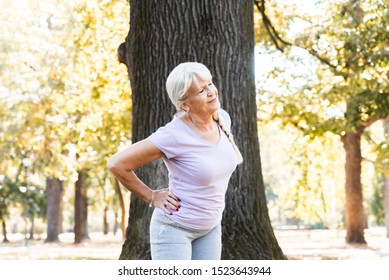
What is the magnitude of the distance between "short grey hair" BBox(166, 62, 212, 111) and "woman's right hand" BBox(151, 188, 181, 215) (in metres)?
0.45

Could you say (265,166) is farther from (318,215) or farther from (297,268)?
(297,268)

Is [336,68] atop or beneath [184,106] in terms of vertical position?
atop

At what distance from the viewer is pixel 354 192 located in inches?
688

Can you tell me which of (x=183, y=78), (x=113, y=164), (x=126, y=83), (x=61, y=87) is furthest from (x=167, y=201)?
(x=61, y=87)

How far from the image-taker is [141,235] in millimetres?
5805

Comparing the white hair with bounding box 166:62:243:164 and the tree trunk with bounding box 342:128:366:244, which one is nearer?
the white hair with bounding box 166:62:243:164

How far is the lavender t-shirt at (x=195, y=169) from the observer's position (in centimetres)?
338

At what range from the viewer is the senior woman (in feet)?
11.1

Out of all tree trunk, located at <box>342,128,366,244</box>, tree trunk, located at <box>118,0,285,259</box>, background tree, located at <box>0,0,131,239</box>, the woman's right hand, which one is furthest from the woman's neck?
tree trunk, located at <box>342,128,366,244</box>

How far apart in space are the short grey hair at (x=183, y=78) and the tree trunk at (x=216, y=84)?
2368 mm

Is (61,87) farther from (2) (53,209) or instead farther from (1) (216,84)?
(1) (216,84)

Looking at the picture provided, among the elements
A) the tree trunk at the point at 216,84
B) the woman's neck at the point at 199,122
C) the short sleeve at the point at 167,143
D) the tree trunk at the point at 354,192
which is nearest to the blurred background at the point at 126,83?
the tree trunk at the point at 354,192

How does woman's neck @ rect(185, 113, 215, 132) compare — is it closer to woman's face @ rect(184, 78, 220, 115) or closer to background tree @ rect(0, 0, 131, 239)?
woman's face @ rect(184, 78, 220, 115)

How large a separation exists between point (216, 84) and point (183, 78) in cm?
246
